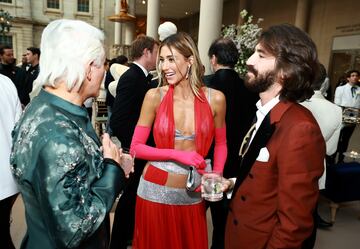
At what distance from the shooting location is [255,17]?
16.0 metres

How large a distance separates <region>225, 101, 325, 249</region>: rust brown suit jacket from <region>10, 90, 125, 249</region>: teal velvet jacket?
55 centimetres

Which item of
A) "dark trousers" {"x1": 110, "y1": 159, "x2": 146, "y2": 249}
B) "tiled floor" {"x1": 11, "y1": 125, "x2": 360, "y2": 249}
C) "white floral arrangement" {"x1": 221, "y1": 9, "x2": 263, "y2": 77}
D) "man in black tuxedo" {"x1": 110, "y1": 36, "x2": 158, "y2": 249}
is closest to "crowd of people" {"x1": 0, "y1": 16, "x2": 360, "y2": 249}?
"man in black tuxedo" {"x1": 110, "y1": 36, "x2": 158, "y2": 249}

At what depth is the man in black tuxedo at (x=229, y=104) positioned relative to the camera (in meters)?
2.65

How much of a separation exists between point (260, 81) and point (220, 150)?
0.78 meters

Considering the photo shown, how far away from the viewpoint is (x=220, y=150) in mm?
1977

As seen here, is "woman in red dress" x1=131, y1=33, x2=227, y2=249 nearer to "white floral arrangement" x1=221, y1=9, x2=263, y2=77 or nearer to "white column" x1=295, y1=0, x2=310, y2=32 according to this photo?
"white floral arrangement" x1=221, y1=9, x2=263, y2=77

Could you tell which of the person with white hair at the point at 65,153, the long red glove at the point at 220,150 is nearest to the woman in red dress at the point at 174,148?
the long red glove at the point at 220,150

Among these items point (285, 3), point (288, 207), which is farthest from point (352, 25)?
point (288, 207)

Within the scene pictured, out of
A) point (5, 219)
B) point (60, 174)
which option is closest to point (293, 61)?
point (60, 174)

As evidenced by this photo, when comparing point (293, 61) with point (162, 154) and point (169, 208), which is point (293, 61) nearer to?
point (162, 154)

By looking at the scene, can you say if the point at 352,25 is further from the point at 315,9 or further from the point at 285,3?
the point at 285,3

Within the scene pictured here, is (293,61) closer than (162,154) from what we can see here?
Yes

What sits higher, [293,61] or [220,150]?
[293,61]

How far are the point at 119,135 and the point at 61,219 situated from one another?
1484 mm
